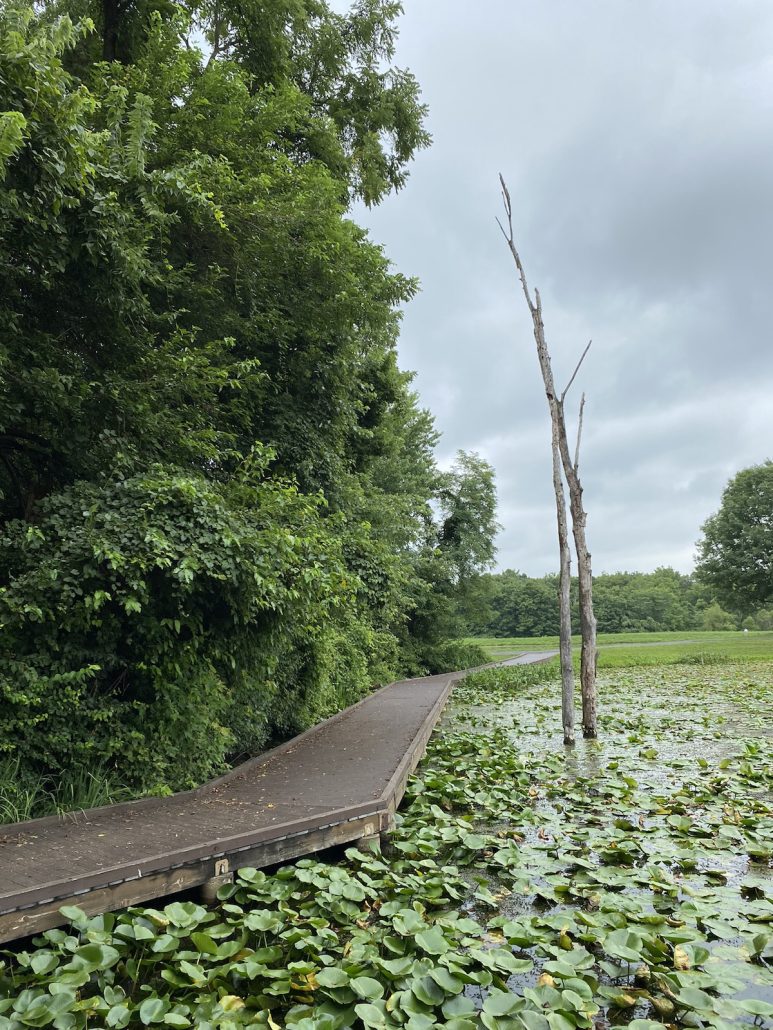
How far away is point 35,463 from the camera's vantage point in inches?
273

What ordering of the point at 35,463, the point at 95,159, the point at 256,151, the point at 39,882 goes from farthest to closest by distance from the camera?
the point at 256,151, the point at 35,463, the point at 95,159, the point at 39,882

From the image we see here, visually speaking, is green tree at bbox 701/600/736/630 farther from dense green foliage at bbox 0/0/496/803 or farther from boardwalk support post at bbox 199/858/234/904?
boardwalk support post at bbox 199/858/234/904

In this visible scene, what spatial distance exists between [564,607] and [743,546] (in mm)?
36076

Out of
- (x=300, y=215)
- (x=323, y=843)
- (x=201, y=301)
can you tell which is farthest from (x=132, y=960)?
(x=300, y=215)

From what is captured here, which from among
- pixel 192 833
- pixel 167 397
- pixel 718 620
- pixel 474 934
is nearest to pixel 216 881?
pixel 192 833

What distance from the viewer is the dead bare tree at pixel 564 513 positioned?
934 cm

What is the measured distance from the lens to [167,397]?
23.3 ft

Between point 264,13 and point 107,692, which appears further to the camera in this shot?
point 264,13

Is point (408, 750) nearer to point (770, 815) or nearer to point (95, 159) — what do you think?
point (770, 815)

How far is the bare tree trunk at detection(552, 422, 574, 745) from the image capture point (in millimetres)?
9211

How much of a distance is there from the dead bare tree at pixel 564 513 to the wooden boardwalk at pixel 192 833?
3412mm

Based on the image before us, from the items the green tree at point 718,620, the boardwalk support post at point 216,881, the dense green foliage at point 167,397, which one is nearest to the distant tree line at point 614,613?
the green tree at point 718,620

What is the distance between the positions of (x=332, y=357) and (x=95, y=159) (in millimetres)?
4109

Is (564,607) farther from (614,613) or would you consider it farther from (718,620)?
(718,620)
